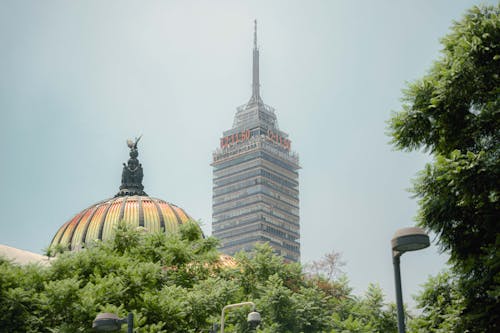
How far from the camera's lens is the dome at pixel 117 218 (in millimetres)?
71000

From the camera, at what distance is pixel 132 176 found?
3290 inches

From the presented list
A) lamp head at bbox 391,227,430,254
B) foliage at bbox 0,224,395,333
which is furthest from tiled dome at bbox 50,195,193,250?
lamp head at bbox 391,227,430,254

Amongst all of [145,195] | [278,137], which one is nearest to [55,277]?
[145,195]

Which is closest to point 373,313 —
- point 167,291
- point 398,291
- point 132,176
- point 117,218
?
point 167,291

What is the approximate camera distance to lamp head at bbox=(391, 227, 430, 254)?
14.1 metres

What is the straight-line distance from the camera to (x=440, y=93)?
76.5 feet

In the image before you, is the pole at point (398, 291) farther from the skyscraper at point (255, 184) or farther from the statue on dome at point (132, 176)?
the skyscraper at point (255, 184)

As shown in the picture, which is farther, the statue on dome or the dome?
the statue on dome

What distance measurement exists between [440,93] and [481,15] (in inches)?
134

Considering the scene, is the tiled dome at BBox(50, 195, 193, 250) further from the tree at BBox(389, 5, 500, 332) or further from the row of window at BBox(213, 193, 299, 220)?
the row of window at BBox(213, 193, 299, 220)

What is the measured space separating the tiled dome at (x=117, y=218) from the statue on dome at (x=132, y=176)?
A: 4.57m

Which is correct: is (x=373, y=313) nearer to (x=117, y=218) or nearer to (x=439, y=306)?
(x=439, y=306)

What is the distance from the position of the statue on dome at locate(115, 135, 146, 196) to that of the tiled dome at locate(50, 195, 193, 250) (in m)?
Answer: 4.57

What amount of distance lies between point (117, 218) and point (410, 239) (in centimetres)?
6117
